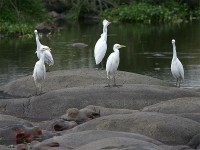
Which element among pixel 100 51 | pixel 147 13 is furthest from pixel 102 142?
pixel 147 13

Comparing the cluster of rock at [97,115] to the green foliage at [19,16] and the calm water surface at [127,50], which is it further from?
the green foliage at [19,16]

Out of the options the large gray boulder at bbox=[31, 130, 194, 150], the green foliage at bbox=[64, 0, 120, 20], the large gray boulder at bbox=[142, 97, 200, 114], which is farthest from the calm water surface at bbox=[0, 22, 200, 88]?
the large gray boulder at bbox=[31, 130, 194, 150]

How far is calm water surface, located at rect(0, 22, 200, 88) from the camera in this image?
26.0m

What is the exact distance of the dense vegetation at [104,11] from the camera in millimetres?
44700

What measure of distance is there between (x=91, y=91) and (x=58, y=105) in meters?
0.89

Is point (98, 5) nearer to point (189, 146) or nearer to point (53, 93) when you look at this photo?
point (53, 93)

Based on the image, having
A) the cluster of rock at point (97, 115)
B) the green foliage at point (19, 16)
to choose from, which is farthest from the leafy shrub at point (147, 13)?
the cluster of rock at point (97, 115)

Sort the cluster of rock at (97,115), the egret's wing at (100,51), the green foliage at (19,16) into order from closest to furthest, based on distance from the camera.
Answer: the cluster of rock at (97,115)
the egret's wing at (100,51)
the green foliage at (19,16)

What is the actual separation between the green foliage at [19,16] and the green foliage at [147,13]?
26.2ft

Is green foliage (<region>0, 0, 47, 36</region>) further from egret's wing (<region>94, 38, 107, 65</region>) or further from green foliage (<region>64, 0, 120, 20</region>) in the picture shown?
egret's wing (<region>94, 38, 107, 65</region>)

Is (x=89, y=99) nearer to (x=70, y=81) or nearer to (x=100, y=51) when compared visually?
(x=70, y=81)

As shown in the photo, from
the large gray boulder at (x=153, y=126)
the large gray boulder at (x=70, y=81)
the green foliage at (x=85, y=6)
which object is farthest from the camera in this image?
the green foliage at (x=85, y=6)

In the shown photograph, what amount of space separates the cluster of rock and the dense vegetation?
2421 centimetres

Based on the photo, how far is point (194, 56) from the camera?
98.5 ft
